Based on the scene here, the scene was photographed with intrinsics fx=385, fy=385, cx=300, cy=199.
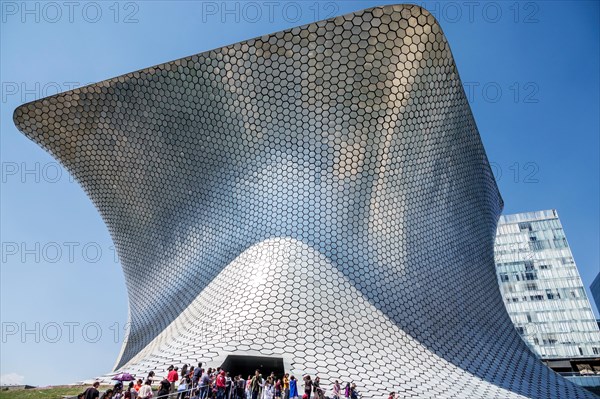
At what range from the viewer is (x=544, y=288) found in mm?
40156

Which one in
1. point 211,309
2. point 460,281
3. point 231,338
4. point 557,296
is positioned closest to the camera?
point 231,338

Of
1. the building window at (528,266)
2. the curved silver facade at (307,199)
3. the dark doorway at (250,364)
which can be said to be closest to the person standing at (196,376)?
the dark doorway at (250,364)

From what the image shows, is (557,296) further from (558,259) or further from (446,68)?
(446,68)

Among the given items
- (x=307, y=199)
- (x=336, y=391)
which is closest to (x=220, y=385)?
(x=336, y=391)

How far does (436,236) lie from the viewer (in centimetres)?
1473

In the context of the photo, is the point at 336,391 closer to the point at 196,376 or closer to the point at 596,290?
the point at 196,376

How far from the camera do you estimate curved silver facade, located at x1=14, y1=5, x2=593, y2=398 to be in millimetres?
10586

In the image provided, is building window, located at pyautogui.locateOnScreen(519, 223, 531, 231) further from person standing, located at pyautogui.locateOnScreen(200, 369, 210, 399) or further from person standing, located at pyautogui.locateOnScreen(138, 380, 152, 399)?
person standing, located at pyautogui.locateOnScreen(138, 380, 152, 399)

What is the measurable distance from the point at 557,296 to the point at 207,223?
131 feet

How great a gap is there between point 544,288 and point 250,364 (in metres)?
40.8

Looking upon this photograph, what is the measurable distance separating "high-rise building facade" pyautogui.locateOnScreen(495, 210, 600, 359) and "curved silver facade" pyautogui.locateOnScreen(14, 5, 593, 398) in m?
28.1

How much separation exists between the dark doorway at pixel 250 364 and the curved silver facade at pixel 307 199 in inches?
10.3

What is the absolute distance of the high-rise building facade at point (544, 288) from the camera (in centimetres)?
3728

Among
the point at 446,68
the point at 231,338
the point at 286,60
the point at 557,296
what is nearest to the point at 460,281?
the point at 446,68
